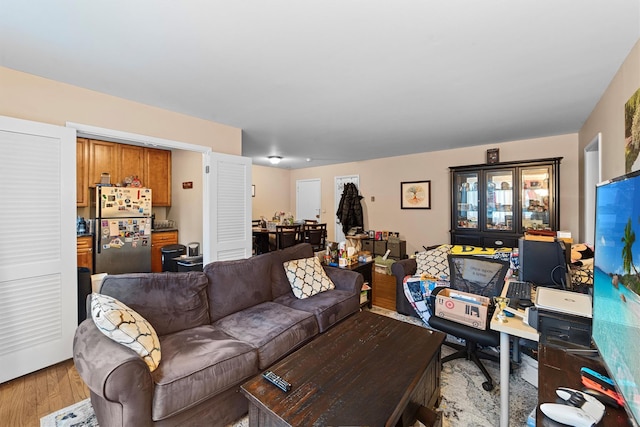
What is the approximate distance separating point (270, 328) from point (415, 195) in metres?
4.12

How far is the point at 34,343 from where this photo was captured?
213 centimetres

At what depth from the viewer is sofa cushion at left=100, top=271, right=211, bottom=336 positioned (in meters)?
1.84

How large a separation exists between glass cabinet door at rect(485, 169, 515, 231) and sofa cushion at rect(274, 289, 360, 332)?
2.59 metres

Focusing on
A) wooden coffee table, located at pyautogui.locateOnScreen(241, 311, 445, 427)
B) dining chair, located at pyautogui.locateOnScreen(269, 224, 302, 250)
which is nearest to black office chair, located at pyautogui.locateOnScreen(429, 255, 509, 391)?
wooden coffee table, located at pyautogui.locateOnScreen(241, 311, 445, 427)

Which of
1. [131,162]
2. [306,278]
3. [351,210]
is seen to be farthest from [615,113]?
[131,162]

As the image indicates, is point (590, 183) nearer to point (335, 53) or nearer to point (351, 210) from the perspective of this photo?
point (335, 53)

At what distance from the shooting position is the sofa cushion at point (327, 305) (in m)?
2.37

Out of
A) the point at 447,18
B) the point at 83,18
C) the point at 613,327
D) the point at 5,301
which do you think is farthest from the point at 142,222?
the point at 613,327

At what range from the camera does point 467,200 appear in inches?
170

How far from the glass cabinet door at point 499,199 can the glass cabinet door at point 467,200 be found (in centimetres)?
17

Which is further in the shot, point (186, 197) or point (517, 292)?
point (186, 197)

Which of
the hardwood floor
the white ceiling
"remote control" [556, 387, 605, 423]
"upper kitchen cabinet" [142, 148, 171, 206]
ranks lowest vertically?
the hardwood floor

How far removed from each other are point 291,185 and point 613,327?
7045 mm

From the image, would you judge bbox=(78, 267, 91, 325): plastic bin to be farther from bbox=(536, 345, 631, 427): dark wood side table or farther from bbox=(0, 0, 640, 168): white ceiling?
bbox=(536, 345, 631, 427): dark wood side table
